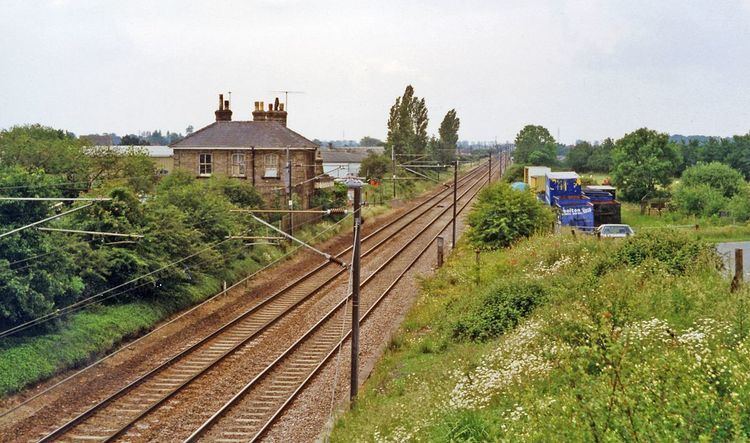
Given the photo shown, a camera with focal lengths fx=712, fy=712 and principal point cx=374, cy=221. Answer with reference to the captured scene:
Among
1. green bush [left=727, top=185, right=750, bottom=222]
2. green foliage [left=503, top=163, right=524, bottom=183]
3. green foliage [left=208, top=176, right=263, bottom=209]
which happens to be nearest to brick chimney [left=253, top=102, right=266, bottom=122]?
green foliage [left=208, top=176, right=263, bottom=209]

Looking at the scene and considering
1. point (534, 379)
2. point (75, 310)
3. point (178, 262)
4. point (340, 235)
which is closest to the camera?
point (534, 379)

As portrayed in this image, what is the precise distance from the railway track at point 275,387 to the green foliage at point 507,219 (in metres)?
9.19

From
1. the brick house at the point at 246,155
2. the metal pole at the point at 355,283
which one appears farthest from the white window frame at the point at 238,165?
the metal pole at the point at 355,283

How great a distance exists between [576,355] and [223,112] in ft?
128

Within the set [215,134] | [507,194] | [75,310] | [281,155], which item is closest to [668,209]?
[507,194]

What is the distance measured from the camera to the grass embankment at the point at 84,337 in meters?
17.2

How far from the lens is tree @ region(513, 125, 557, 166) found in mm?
102438

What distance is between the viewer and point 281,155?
4438 cm

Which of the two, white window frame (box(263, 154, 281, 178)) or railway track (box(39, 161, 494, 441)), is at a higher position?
white window frame (box(263, 154, 281, 178))

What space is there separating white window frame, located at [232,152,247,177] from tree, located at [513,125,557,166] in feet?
210

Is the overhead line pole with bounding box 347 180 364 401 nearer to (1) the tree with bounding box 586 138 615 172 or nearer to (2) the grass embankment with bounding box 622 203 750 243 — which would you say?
(2) the grass embankment with bounding box 622 203 750 243

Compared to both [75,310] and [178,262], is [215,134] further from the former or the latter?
[75,310]

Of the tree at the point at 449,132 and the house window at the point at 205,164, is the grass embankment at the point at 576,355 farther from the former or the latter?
the tree at the point at 449,132

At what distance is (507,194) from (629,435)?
26.6 m
